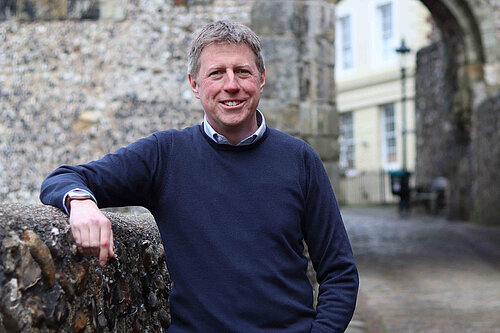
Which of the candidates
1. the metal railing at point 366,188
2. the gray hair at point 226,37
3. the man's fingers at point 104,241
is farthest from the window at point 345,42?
the man's fingers at point 104,241

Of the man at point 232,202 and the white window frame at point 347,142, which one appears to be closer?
the man at point 232,202

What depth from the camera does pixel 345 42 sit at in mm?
25766

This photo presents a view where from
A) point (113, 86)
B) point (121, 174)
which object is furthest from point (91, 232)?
point (113, 86)

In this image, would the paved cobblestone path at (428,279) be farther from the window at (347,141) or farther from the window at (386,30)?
the window at (347,141)

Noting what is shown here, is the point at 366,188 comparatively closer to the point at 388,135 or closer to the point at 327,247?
the point at 388,135

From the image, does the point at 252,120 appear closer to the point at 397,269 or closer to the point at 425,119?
the point at 397,269

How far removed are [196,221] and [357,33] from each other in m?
23.9

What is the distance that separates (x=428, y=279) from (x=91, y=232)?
6037 millimetres

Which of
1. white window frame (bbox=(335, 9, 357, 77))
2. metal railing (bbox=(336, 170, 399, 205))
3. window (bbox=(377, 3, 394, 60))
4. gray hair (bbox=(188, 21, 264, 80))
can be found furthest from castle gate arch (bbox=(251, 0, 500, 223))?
white window frame (bbox=(335, 9, 357, 77))

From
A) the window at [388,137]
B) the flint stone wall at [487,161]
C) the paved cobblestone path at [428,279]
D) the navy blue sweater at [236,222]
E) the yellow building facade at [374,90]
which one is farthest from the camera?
the window at [388,137]

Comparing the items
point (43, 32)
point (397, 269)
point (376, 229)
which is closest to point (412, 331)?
point (397, 269)

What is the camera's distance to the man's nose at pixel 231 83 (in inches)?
80.2

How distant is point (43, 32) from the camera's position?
6328 millimetres

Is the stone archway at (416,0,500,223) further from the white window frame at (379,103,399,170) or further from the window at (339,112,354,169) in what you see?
the window at (339,112,354,169)
